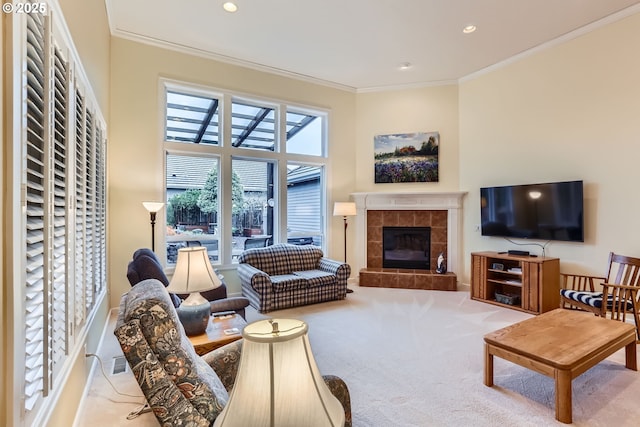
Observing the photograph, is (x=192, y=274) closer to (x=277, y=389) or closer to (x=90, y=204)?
(x=90, y=204)

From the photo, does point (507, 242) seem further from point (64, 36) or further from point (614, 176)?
point (64, 36)

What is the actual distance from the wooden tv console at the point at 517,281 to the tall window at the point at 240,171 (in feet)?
8.94

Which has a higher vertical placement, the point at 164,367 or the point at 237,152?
the point at 237,152

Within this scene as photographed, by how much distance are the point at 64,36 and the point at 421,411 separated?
3.09 meters

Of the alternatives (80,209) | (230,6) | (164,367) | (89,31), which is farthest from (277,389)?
(230,6)

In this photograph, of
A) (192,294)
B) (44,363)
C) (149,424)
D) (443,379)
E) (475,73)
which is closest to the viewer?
(44,363)

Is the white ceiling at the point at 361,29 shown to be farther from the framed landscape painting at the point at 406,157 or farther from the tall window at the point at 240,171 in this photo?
the framed landscape painting at the point at 406,157

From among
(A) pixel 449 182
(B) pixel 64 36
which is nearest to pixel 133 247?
(B) pixel 64 36

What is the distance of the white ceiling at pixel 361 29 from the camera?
3.77 m

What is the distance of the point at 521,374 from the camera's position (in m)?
2.68

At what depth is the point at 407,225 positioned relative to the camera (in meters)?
6.03

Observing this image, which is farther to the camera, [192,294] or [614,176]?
[614,176]

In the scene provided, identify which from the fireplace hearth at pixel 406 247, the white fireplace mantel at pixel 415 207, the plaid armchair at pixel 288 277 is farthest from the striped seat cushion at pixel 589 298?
the plaid armchair at pixel 288 277

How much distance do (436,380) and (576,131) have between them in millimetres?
3877
